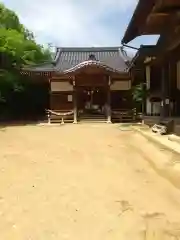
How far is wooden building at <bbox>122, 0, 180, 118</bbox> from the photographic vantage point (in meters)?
9.50

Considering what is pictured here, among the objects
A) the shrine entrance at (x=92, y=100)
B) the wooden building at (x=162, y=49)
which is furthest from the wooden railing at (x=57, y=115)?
the wooden building at (x=162, y=49)

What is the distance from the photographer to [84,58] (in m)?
28.7

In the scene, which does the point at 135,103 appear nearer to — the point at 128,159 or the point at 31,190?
the point at 128,159

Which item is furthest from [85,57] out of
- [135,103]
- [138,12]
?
[138,12]

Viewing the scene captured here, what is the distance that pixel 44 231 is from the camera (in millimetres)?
4000

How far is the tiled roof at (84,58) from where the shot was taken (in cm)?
2573

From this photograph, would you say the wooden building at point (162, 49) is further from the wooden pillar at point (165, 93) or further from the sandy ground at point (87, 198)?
the sandy ground at point (87, 198)

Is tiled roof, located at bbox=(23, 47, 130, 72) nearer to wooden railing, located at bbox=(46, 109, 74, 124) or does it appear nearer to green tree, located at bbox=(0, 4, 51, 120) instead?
green tree, located at bbox=(0, 4, 51, 120)

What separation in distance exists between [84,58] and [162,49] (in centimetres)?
1689

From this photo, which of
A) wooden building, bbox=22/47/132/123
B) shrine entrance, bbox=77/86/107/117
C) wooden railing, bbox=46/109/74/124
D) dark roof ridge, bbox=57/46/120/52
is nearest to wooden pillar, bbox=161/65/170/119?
wooden building, bbox=22/47/132/123

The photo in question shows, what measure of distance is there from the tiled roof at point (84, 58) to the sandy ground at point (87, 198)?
1730cm

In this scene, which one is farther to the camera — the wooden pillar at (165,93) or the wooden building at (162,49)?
the wooden pillar at (165,93)

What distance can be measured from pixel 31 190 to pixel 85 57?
24.0m

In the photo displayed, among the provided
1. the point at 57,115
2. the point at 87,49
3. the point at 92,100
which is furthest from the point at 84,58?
the point at 57,115
